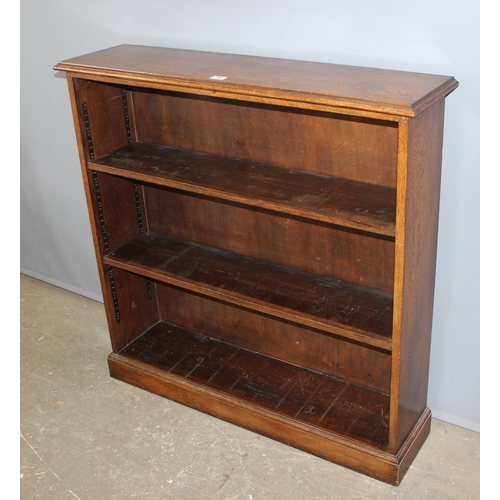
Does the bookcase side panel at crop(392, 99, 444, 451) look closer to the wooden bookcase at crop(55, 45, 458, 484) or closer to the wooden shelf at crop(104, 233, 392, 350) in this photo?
the wooden bookcase at crop(55, 45, 458, 484)

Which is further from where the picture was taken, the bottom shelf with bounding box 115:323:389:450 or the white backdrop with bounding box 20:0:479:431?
the bottom shelf with bounding box 115:323:389:450

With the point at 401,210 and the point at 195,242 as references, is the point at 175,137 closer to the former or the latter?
the point at 195,242

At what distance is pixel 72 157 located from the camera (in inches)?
141

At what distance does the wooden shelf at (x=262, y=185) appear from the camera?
2.34 m

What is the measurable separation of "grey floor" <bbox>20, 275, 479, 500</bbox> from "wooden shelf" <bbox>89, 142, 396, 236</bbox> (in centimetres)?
105

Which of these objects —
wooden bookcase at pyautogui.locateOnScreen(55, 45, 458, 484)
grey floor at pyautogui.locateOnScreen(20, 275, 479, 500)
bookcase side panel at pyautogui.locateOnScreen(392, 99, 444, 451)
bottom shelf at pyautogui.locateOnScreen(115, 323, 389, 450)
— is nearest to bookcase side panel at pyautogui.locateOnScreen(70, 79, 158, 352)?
wooden bookcase at pyautogui.locateOnScreen(55, 45, 458, 484)

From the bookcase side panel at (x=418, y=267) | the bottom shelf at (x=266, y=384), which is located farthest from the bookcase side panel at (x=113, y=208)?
the bookcase side panel at (x=418, y=267)

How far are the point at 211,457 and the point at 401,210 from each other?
52.4 inches

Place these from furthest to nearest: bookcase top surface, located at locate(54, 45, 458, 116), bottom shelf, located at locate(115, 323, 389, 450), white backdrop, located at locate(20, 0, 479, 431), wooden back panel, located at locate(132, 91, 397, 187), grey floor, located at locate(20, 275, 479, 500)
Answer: bottom shelf, located at locate(115, 323, 389, 450)
grey floor, located at locate(20, 275, 479, 500)
wooden back panel, located at locate(132, 91, 397, 187)
white backdrop, located at locate(20, 0, 479, 431)
bookcase top surface, located at locate(54, 45, 458, 116)

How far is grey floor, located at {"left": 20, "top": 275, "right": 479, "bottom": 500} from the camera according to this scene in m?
2.65

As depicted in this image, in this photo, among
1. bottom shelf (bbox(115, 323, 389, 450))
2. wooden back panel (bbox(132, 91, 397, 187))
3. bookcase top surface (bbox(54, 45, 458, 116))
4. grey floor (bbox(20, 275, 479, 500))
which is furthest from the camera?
bottom shelf (bbox(115, 323, 389, 450))

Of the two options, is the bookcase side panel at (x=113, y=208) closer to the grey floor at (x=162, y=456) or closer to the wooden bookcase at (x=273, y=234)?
the wooden bookcase at (x=273, y=234)

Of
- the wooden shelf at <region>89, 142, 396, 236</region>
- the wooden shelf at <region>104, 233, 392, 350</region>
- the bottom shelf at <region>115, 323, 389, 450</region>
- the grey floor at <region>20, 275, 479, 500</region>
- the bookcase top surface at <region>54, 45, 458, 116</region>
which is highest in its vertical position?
the bookcase top surface at <region>54, 45, 458, 116</region>

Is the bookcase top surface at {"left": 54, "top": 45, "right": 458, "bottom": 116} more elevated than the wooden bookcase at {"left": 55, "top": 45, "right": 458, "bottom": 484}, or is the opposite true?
the bookcase top surface at {"left": 54, "top": 45, "right": 458, "bottom": 116}
